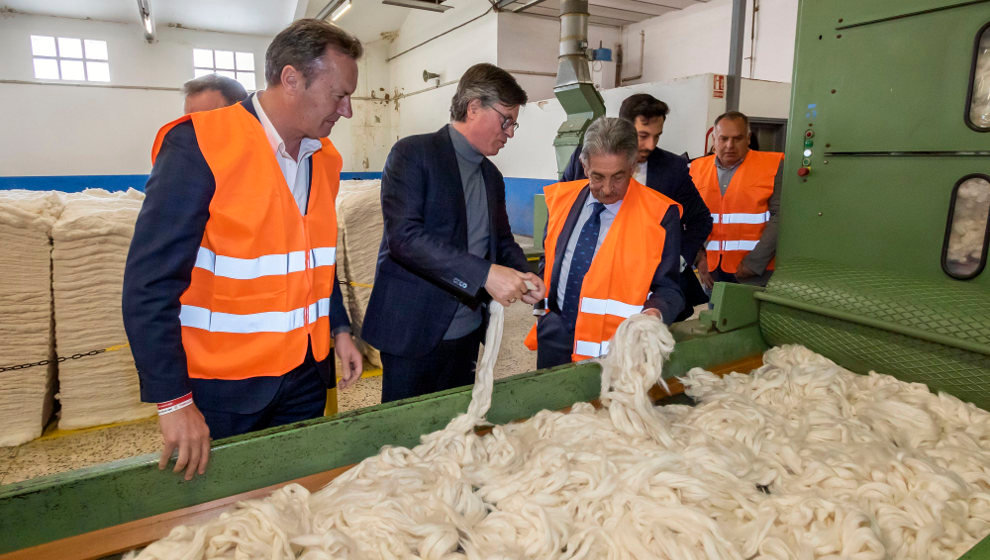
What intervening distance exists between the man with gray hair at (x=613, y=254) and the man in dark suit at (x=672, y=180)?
2.51 feet

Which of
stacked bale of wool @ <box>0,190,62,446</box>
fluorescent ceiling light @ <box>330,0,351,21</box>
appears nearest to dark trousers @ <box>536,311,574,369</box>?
stacked bale of wool @ <box>0,190,62,446</box>

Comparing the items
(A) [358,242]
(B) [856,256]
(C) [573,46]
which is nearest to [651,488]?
(B) [856,256]

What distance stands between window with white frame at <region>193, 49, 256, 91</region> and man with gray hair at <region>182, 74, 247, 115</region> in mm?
11428

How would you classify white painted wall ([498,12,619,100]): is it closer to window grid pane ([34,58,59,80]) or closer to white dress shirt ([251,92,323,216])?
window grid pane ([34,58,59,80])

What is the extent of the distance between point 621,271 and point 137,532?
5.59ft

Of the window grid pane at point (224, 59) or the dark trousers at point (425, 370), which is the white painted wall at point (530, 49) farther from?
the dark trousers at point (425, 370)

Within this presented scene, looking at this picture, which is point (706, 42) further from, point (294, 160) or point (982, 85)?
point (294, 160)

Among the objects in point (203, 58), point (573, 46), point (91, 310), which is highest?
point (203, 58)

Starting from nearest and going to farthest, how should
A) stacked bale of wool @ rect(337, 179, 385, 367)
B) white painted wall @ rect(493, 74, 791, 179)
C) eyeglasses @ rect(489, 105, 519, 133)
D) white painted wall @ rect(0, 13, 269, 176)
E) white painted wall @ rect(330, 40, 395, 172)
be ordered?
eyeglasses @ rect(489, 105, 519, 133) → stacked bale of wool @ rect(337, 179, 385, 367) → white painted wall @ rect(493, 74, 791, 179) → white painted wall @ rect(0, 13, 269, 176) → white painted wall @ rect(330, 40, 395, 172)

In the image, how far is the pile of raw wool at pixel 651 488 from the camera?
43.3 inches

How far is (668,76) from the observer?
1108 cm

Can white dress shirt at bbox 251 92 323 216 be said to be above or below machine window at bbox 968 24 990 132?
below

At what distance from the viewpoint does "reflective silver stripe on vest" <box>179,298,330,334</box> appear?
145cm

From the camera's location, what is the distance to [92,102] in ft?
37.8
